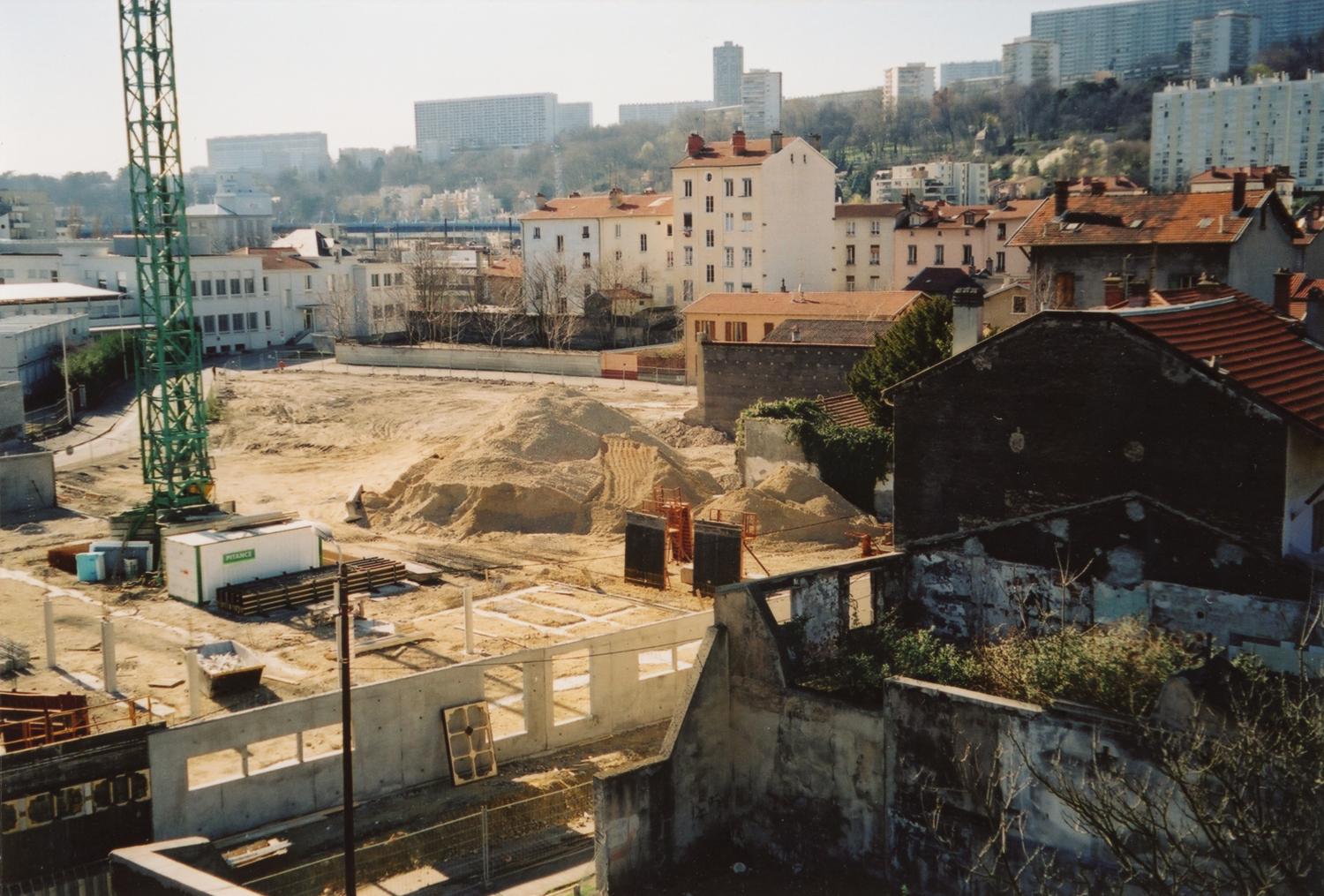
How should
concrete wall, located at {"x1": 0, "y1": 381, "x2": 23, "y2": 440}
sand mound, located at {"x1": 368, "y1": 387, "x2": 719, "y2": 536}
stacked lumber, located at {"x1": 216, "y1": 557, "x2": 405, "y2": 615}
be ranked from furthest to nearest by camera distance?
1. concrete wall, located at {"x1": 0, "y1": 381, "x2": 23, "y2": 440}
2. sand mound, located at {"x1": 368, "y1": 387, "x2": 719, "y2": 536}
3. stacked lumber, located at {"x1": 216, "y1": 557, "x2": 405, "y2": 615}

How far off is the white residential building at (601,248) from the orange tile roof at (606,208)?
0.05 meters

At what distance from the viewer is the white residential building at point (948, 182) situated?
123562mm

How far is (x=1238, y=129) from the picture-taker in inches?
5359

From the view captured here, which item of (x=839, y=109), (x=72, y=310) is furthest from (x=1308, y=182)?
(x=72, y=310)

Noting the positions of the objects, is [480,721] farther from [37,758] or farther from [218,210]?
[218,210]

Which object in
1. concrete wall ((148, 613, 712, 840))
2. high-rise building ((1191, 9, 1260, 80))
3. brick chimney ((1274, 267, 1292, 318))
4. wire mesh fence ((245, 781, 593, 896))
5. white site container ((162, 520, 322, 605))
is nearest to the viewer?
wire mesh fence ((245, 781, 593, 896))

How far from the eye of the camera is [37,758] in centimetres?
1597

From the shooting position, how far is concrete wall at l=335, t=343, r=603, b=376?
65.1 meters

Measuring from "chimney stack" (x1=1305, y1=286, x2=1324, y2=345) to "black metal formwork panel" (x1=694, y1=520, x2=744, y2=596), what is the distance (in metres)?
11.8

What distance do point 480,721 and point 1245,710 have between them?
1108 centimetres

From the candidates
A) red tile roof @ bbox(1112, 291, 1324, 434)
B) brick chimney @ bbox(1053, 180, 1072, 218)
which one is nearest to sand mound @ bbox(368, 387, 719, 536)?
brick chimney @ bbox(1053, 180, 1072, 218)

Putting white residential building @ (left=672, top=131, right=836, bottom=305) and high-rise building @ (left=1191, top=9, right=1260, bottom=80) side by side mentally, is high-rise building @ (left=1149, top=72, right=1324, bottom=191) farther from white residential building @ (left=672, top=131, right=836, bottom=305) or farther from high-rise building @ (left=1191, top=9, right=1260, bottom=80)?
white residential building @ (left=672, top=131, right=836, bottom=305)

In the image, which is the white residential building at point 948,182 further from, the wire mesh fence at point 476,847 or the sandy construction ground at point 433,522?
the wire mesh fence at point 476,847

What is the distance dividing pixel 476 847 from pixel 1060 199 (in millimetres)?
29059
